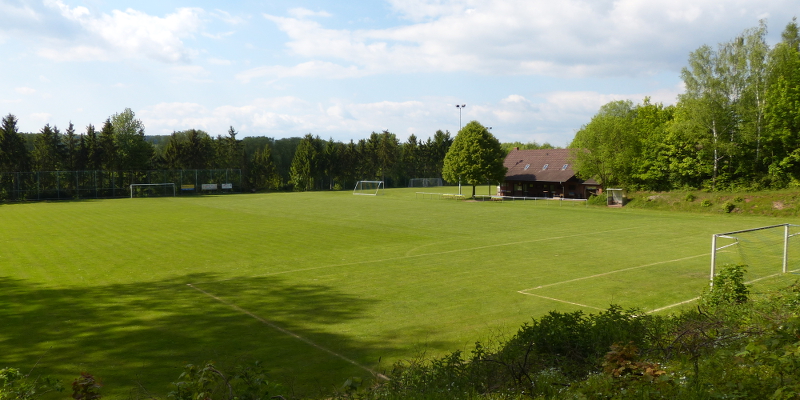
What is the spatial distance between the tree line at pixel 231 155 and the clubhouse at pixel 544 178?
36.7m

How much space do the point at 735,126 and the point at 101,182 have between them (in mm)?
78533

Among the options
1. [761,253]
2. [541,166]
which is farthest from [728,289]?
[541,166]

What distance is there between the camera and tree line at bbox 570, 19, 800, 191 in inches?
1795

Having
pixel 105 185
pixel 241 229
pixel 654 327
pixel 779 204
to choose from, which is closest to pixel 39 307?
pixel 654 327

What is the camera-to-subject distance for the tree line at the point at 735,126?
45.6 metres

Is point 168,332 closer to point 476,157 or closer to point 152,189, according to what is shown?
point 476,157

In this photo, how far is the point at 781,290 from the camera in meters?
13.7

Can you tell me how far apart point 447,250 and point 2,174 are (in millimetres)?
65435

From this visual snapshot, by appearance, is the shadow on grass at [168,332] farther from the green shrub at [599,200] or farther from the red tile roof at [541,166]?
the red tile roof at [541,166]

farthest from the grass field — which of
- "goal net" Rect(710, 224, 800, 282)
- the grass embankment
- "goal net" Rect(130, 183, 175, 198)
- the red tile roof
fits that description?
"goal net" Rect(130, 183, 175, 198)

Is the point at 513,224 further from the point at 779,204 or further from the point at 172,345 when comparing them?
the point at 172,345

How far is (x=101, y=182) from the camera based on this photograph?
75.5 m

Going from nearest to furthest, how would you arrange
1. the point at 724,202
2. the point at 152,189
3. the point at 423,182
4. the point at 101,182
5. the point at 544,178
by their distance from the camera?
the point at 724,202, the point at 544,178, the point at 101,182, the point at 152,189, the point at 423,182

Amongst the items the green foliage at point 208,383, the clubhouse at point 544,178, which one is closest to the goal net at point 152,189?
the clubhouse at point 544,178
